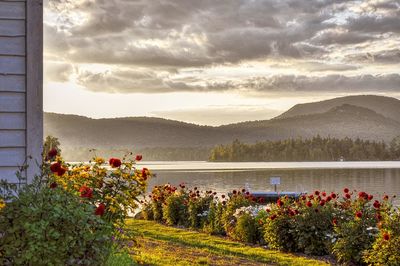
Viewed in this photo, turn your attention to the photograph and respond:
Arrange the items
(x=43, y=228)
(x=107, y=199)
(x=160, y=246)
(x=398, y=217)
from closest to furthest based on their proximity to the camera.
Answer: (x=43, y=228), (x=107, y=199), (x=398, y=217), (x=160, y=246)

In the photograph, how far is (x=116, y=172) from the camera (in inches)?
343

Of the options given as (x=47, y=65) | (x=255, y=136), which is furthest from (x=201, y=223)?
(x=255, y=136)

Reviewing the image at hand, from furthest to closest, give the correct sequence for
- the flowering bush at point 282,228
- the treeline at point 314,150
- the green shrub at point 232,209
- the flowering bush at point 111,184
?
the treeline at point 314,150
the green shrub at point 232,209
the flowering bush at point 282,228
the flowering bush at point 111,184

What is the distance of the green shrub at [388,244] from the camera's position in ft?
35.2

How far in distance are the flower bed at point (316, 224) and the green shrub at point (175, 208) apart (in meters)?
1.04

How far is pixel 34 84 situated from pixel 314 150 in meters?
113

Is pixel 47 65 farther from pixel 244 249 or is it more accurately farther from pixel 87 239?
pixel 87 239

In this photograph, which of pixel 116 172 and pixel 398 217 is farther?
pixel 398 217

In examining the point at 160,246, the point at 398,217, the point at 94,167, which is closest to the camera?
the point at 94,167

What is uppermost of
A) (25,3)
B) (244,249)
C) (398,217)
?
(25,3)

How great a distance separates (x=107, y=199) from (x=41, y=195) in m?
2.65

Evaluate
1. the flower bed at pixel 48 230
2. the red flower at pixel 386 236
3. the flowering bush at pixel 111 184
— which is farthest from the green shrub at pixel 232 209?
the flower bed at pixel 48 230

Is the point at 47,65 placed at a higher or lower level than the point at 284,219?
higher

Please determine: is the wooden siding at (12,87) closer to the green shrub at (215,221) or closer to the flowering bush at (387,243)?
the flowering bush at (387,243)
